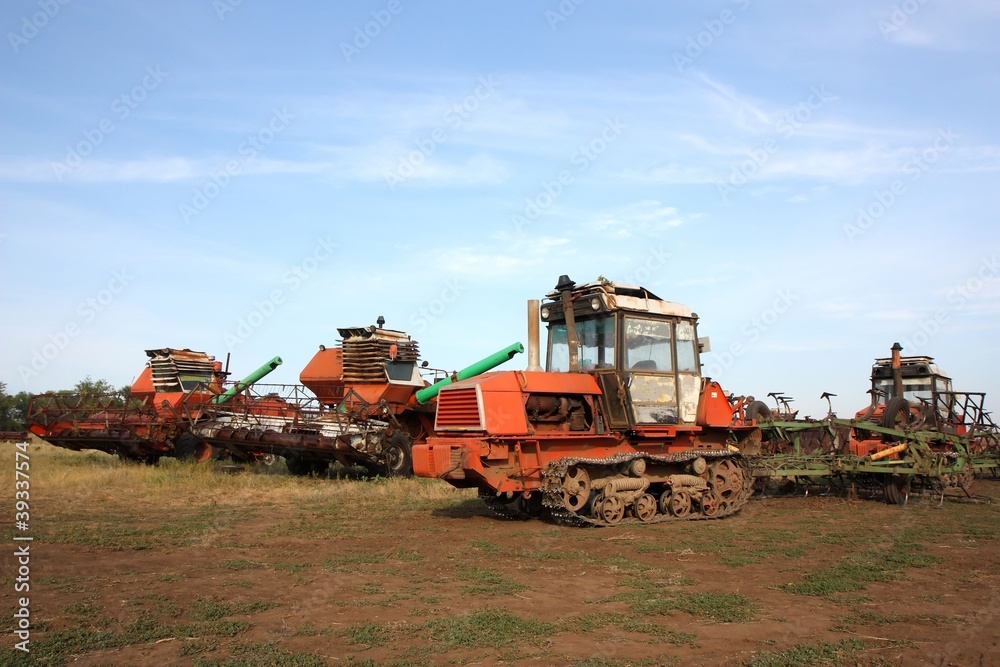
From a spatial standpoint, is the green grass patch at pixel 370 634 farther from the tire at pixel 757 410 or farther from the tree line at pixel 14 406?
the tree line at pixel 14 406

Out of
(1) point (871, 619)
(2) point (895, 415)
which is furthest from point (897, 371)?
(1) point (871, 619)

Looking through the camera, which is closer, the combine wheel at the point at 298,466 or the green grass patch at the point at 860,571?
the green grass patch at the point at 860,571

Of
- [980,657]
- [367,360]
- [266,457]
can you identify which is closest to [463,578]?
[980,657]

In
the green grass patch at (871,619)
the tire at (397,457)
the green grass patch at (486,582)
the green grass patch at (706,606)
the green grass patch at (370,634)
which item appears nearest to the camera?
the green grass patch at (370,634)

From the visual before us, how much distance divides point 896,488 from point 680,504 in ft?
13.7

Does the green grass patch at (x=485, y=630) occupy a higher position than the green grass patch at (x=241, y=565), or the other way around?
the green grass patch at (x=241, y=565)

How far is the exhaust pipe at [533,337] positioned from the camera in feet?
37.1

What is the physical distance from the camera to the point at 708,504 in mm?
11281

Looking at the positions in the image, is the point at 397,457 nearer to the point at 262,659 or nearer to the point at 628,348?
the point at 628,348

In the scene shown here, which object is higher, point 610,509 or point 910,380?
point 910,380

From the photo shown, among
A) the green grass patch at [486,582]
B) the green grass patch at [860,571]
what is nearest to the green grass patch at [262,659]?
the green grass patch at [486,582]

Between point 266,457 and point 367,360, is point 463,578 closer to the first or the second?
point 367,360

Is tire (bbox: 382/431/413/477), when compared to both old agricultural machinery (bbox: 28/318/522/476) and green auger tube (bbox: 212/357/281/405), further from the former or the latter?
green auger tube (bbox: 212/357/281/405)

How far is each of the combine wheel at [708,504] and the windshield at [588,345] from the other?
2.26 m
